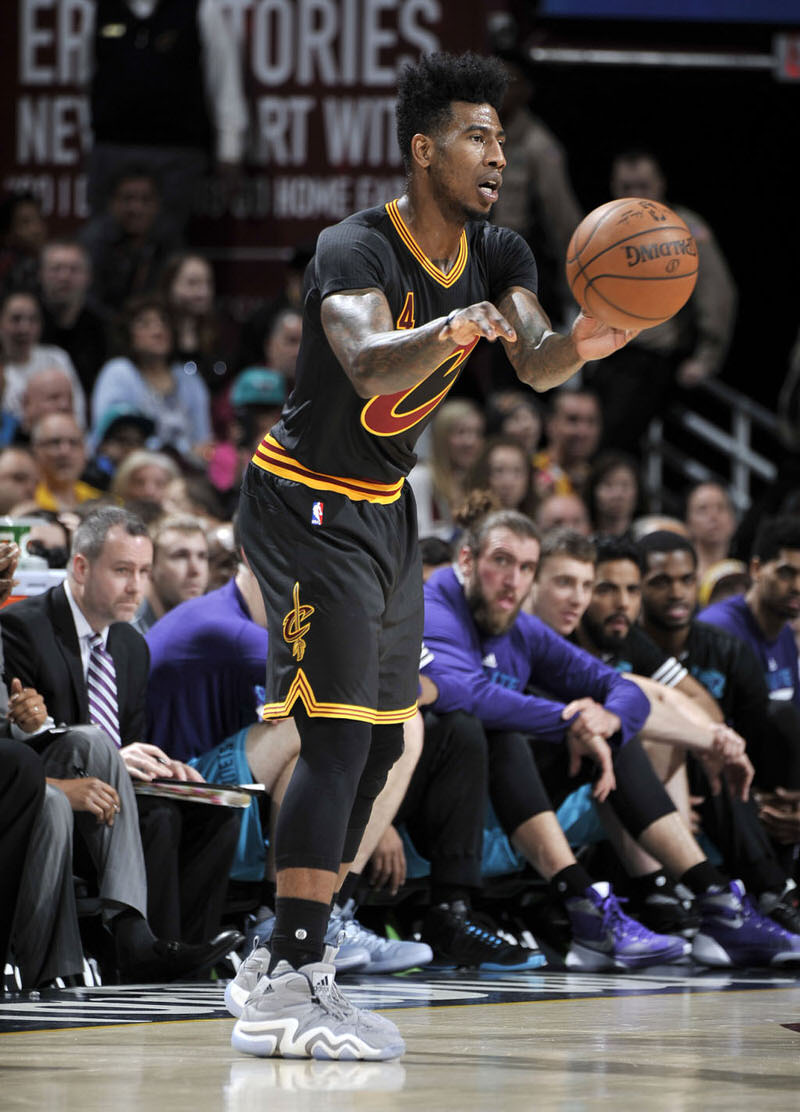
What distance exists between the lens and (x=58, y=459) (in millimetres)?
8156

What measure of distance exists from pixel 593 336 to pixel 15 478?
14.4ft

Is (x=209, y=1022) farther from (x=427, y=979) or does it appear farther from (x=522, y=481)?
(x=522, y=481)

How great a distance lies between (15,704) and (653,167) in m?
6.73

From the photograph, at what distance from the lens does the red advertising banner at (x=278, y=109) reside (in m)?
11.1

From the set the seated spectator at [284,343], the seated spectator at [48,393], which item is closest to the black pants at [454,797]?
the seated spectator at [48,393]

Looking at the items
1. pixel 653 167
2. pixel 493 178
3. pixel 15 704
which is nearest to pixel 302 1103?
pixel 493 178

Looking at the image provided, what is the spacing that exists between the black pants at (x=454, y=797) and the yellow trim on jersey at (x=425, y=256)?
2.25 m

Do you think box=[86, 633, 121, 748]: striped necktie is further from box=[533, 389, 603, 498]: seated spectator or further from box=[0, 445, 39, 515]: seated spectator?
box=[533, 389, 603, 498]: seated spectator

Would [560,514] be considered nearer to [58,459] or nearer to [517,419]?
[517,419]

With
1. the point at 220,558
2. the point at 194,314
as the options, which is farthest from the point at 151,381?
the point at 220,558

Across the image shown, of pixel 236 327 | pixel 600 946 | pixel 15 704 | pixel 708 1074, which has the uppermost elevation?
pixel 236 327

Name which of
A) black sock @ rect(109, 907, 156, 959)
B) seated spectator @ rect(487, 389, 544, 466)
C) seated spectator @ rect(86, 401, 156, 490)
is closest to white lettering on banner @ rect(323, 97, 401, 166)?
seated spectator @ rect(487, 389, 544, 466)

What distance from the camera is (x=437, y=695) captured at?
19.6 ft

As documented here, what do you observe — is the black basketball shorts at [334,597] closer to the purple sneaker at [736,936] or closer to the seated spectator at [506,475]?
the purple sneaker at [736,936]
